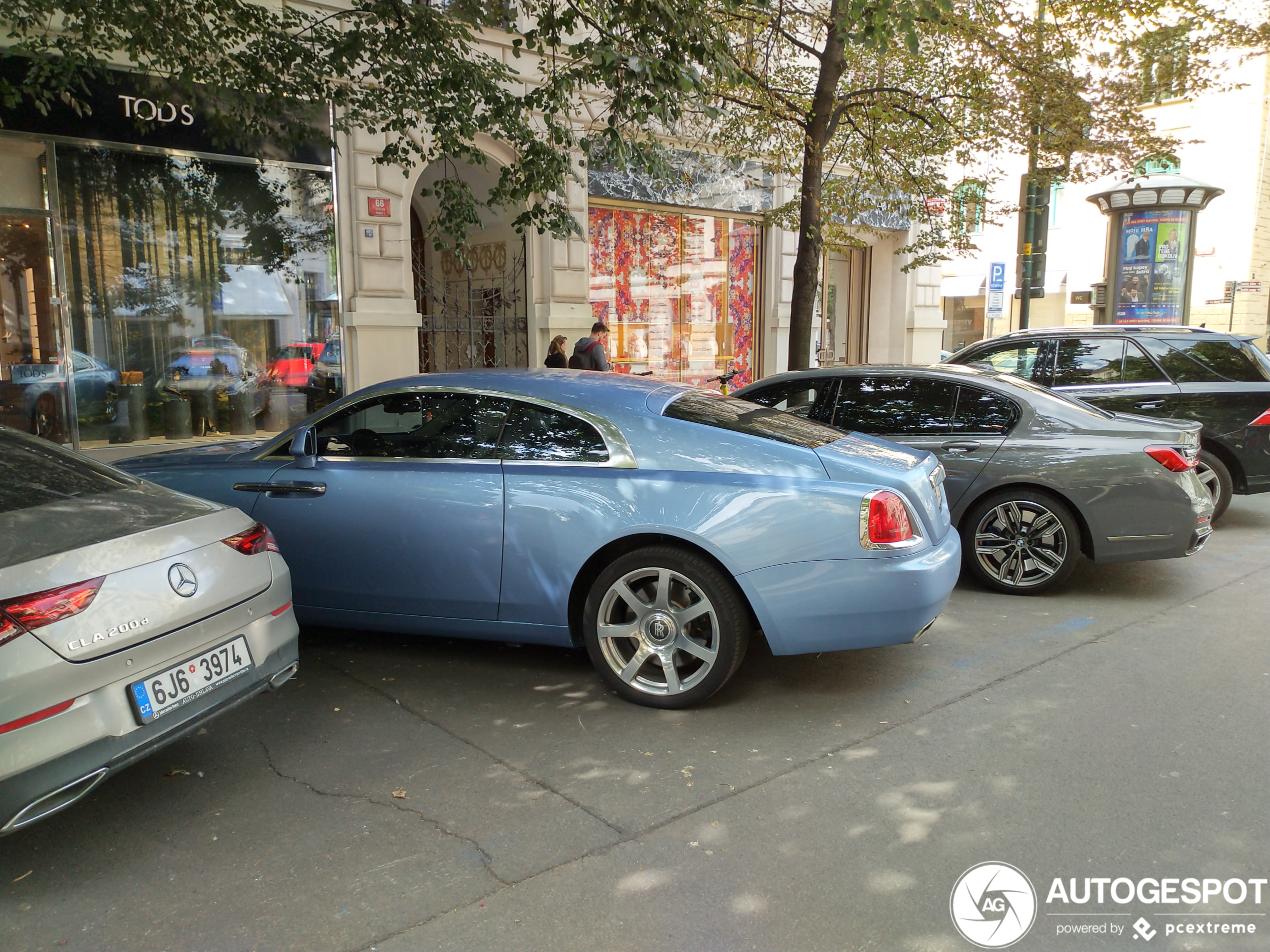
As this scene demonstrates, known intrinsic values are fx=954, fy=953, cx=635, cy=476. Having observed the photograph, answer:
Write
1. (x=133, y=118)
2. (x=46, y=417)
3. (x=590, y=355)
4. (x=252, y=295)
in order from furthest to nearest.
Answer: (x=590, y=355) < (x=252, y=295) < (x=133, y=118) < (x=46, y=417)

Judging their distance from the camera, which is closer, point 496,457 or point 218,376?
point 496,457

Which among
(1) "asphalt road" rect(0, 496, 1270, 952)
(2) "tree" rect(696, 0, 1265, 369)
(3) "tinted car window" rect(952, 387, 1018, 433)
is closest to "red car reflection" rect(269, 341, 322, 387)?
(2) "tree" rect(696, 0, 1265, 369)

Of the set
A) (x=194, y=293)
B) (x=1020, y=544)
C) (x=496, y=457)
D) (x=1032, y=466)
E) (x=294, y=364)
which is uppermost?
(x=194, y=293)

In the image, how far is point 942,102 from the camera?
12625 millimetres

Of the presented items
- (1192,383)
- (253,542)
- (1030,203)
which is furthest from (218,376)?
(1030,203)

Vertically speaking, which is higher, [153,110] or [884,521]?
[153,110]

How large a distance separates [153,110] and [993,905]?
1150 cm

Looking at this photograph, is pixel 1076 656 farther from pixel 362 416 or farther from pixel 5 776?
pixel 5 776

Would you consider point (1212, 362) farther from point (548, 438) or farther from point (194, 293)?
point (194, 293)

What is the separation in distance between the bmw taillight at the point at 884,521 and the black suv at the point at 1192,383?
15.5 feet

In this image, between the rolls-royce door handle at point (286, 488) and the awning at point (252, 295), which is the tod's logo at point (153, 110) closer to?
the awning at point (252, 295)

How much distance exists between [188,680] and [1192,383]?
7986mm

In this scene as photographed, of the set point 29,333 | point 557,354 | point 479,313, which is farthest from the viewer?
point 479,313

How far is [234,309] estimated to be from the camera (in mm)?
11836
